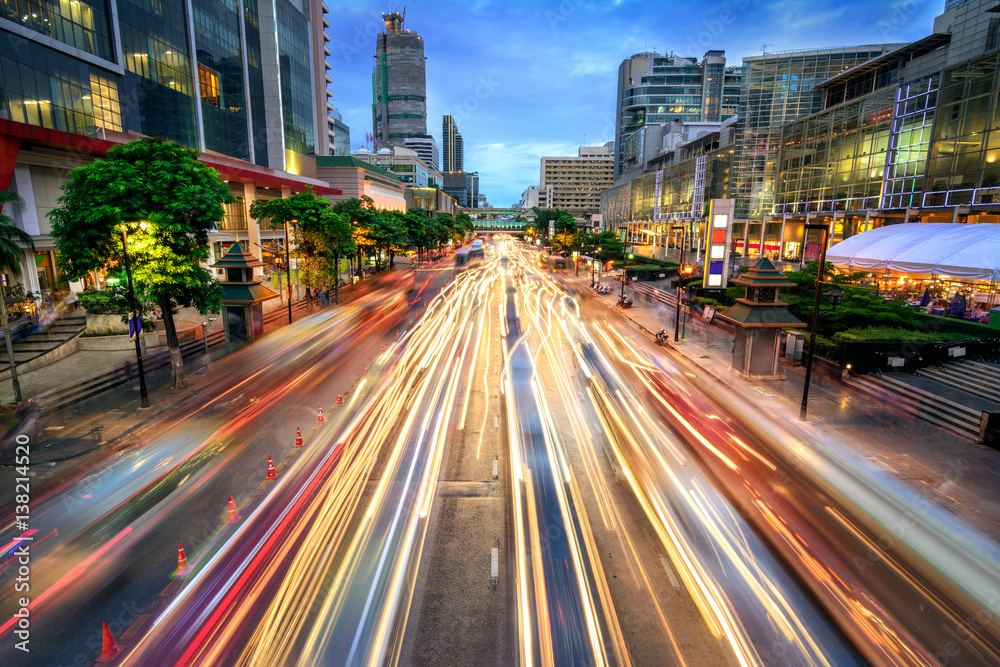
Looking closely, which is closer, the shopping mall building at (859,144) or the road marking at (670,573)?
the road marking at (670,573)

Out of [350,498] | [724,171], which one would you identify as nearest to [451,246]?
[724,171]

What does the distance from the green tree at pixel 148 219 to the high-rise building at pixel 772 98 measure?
69.9 metres

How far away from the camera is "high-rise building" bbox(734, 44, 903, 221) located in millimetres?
67562

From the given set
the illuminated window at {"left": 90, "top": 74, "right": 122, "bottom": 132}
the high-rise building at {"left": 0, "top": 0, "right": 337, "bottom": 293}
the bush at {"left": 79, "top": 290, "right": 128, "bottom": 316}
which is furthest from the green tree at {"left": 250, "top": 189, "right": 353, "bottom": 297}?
the bush at {"left": 79, "top": 290, "right": 128, "bottom": 316}

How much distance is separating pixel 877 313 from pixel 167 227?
32040mm

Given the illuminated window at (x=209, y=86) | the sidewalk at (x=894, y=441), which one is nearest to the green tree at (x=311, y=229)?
the illuminated window at (x=209, y=86)

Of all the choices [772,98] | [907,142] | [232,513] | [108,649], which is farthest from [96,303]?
[772,98]

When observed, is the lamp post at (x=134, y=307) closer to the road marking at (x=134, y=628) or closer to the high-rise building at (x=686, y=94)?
the road marking at (x=134, y=628)

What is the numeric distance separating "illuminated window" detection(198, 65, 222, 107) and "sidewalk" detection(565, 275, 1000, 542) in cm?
5436

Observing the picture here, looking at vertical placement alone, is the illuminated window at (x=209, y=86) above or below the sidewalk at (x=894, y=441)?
above

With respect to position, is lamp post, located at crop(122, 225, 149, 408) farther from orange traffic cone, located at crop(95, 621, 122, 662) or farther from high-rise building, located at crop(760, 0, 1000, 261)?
high-rise building, located at crop(760, 0, 1000, 261)

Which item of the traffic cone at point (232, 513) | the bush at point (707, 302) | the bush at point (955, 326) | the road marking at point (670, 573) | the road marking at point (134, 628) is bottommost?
the road marking at point (134, 628)

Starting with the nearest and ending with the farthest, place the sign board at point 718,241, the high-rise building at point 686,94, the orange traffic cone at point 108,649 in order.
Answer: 1. the orange traffic cone at point 108,649
2. the sign board at point 718,241
3. the high-rise building at point 686,94

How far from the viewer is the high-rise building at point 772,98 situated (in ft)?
222
